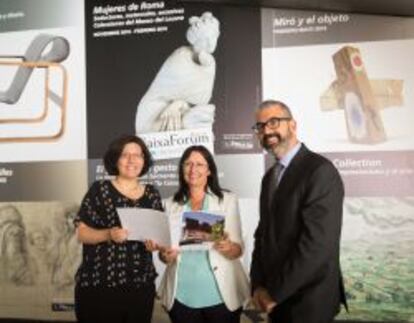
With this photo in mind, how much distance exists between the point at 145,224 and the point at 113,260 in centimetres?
25

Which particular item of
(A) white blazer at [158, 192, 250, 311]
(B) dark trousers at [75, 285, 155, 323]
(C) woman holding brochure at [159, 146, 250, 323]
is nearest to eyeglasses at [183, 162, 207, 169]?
(C) woman holding brochure at [159, 146, 250, 323]

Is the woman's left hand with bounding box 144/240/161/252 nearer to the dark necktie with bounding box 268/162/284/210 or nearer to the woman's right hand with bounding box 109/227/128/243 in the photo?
the woman's right hand with bounding box 109/227/128/243

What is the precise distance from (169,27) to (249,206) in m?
1.52

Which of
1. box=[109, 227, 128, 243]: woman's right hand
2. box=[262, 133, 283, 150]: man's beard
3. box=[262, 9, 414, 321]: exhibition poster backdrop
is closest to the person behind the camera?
box=[262, 133, 283, 150]: man's beard


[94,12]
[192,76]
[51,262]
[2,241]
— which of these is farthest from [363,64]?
[2,241]

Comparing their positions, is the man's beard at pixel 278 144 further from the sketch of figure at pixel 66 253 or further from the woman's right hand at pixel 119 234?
the sketch of figure at pixel 66 253

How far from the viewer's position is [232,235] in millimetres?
2814

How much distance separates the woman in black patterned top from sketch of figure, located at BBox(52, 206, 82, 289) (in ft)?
5.73

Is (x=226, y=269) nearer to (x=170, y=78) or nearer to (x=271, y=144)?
(x=271, y=144)

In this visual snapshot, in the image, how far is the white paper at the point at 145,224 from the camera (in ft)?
8.53

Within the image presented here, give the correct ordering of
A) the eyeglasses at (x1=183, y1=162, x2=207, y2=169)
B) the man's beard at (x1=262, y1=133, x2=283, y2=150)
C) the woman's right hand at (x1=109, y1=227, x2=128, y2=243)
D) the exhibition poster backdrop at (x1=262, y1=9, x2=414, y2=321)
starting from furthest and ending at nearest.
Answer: the exhibition poster backdrop at (x1=262, y1=9, x2=414, y2=321), the eyeglasses at (x1=183, y1=162, x2=207, y2=169), the woman's right hand at (x1=109, y1=227, x2=128, y2=243), the man's beard at (x1=262, y1=133, x2=283, y2=150)

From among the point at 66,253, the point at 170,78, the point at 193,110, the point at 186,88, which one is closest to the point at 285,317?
the point at 193,110

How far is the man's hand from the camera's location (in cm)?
235

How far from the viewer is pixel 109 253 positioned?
2.67 m
